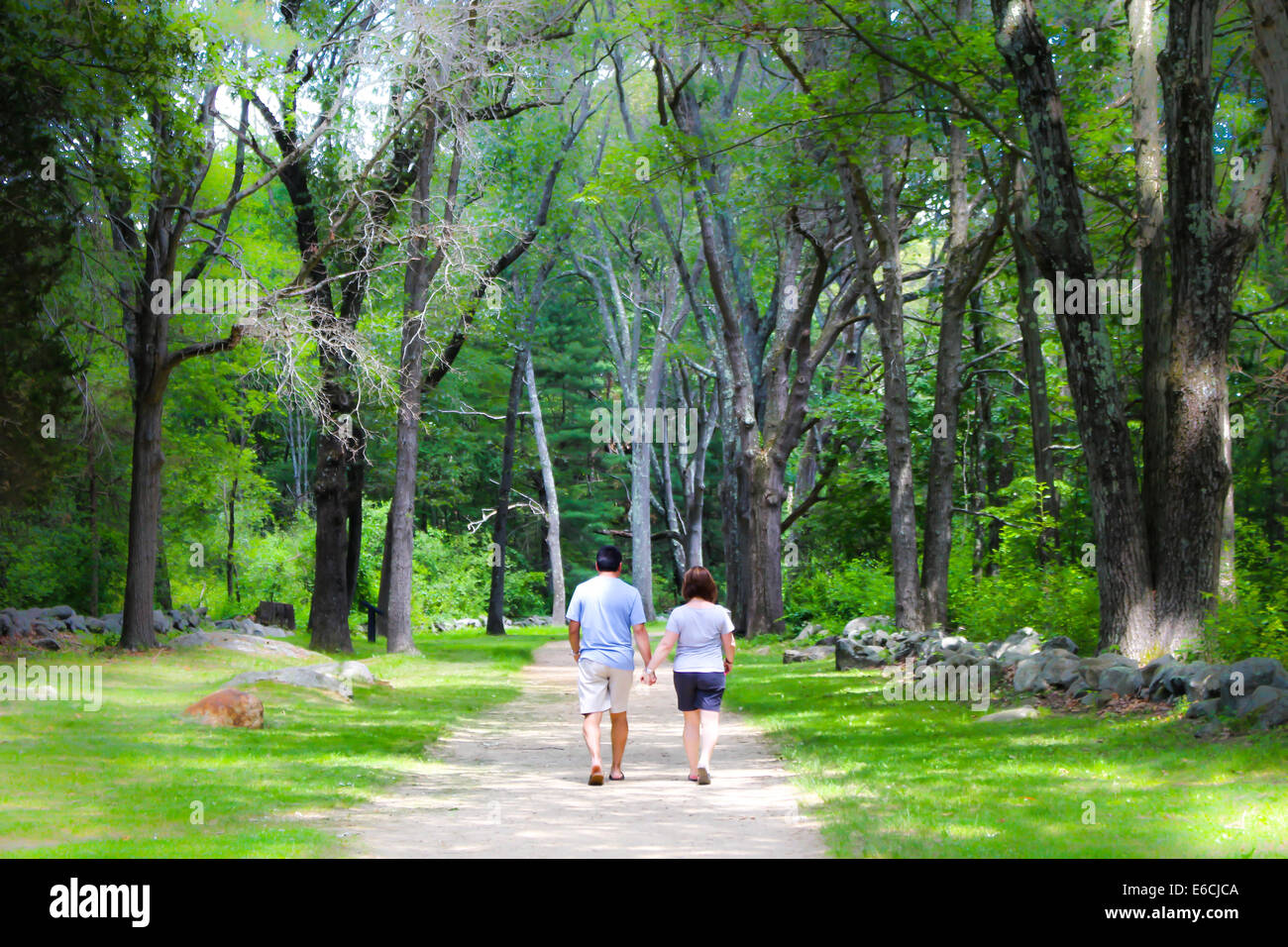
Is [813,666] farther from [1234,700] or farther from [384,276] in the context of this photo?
[384,276]

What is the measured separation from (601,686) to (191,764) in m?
3.55

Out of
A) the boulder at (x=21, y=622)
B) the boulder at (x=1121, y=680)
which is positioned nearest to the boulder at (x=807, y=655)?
the boulder at (x=1121, y=680)

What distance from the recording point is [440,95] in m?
22.4

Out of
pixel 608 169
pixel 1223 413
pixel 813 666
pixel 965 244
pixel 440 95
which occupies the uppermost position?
pixel 440 95

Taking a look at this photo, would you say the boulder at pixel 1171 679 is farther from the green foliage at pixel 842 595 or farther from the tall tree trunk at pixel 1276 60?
the green foliage at pixel 842 595

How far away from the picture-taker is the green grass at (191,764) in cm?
733

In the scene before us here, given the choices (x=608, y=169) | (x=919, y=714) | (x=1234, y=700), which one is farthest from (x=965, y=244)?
(x=1234, y=700)

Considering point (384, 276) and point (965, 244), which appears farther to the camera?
point (384, 276)

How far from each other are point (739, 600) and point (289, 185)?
16.1 metres

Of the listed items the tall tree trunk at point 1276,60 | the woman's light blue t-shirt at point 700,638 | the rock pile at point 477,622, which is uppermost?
the tall tree trunk at point 1276,60

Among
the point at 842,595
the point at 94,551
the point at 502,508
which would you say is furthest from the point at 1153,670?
the point at 502,508

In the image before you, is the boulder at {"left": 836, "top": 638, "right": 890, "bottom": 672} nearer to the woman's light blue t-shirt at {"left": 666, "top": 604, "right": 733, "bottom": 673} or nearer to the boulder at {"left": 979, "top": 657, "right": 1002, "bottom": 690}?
the boulder at {"left": 979, "top": 657, "right": 1002, "bottom": 690}

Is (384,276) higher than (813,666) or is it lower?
higher

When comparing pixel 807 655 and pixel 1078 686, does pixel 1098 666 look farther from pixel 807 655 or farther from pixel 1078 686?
pixel 807 655
